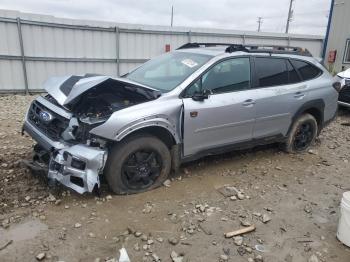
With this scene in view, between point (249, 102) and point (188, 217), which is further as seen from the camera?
point (249, 102)

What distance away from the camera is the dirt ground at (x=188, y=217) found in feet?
10.1

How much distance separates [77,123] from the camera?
3.60 meters

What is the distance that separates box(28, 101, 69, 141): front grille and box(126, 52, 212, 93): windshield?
1.23m

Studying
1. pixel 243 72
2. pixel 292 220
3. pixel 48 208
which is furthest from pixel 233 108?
pixel 48 208

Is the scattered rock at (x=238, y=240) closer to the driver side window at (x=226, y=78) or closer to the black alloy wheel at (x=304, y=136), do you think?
the driver side window at (x=226, y=78)

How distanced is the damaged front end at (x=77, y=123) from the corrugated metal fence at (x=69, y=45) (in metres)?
6.56

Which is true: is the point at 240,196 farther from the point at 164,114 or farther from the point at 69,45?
the point at 69,45

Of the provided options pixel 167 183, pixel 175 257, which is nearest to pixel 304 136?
pixel 167 183

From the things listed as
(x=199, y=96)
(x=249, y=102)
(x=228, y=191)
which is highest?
(x=199, y=96)

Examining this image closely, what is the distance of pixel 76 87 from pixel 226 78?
194 centimetres

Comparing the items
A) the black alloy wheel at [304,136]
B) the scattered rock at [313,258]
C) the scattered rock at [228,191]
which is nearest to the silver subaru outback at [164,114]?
the black alloy wheel at [304,136]

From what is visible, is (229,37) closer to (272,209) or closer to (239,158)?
(239,158)

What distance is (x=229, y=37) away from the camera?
44.0 ft

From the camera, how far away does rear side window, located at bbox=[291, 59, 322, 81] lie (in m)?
5.46
